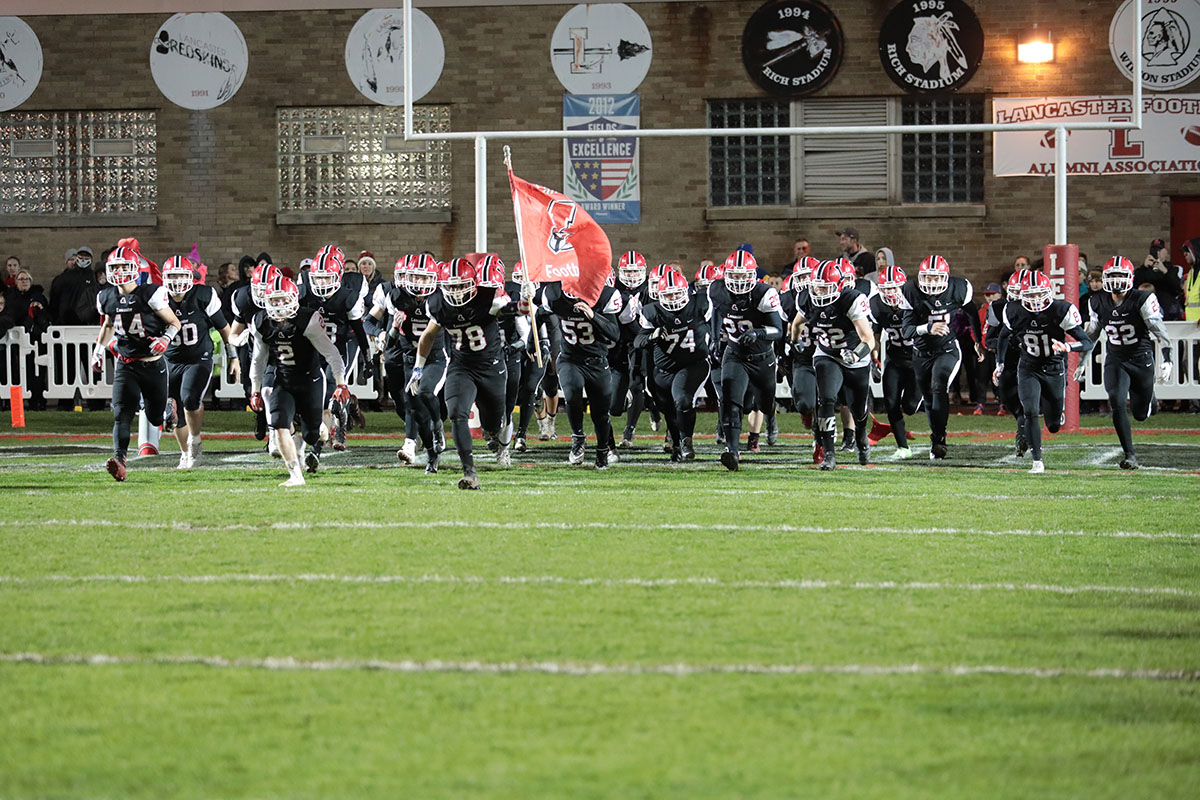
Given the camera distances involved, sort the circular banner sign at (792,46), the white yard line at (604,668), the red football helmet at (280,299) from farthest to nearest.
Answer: the circular banner sign at (792,46), the red football helmet at (280,299), the white yard line at (604,668)

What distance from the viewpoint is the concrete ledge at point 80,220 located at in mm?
26266

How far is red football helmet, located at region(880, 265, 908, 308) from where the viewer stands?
15508mm

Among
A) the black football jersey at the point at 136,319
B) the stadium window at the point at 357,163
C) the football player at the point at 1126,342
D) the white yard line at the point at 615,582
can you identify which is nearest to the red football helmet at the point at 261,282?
the black football jersey at the point at 136,319

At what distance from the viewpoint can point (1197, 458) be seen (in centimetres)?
1537

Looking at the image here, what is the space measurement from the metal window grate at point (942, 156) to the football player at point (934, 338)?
10133 mm

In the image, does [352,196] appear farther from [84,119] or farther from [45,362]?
[45,362]

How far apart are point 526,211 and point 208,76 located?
11.9m

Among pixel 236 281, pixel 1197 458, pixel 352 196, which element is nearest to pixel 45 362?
pixel 236 281

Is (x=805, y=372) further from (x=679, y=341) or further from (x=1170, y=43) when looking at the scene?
(x=1170, y=43)

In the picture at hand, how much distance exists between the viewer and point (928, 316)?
15570 mm

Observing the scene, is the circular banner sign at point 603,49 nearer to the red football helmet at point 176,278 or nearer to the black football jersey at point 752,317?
the black football jersey at point 752,317

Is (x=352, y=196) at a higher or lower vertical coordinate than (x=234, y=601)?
higher

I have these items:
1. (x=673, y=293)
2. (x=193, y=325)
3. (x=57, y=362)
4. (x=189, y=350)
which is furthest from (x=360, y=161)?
(x=673, y=293)

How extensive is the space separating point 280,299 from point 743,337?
420cm
